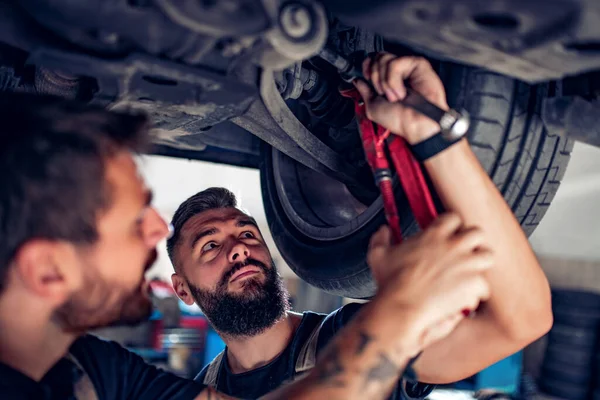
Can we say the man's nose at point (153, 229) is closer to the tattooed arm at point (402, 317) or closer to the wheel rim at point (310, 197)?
the tattooed arm at point (402, 317)

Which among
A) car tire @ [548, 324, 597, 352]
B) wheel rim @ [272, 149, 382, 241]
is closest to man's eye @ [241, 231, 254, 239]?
wheel rim @ [272, 149, 382, 241]

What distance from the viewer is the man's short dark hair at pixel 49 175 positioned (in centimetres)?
79

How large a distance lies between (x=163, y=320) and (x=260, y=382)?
269cm

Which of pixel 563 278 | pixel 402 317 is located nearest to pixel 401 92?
pixel 402 317

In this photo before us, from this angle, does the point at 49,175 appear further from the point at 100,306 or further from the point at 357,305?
the point at 357,305

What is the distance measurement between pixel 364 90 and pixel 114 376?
2.25 feet

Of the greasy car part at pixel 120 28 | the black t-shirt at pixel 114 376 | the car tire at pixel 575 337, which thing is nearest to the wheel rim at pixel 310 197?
the black t-shirt at pixel 114 376

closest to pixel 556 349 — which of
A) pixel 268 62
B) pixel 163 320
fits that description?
pixel 163 320

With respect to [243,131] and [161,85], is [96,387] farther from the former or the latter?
[243,131]

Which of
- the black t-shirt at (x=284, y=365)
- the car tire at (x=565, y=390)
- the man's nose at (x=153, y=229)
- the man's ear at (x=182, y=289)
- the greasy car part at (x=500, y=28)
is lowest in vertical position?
the car tire at (x=565, y=390)

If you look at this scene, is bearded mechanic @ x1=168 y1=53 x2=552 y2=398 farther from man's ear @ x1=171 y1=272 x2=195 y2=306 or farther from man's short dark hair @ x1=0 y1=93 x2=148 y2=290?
man's short dark hair @ x1=0 y1=93 x2=148 y2=290

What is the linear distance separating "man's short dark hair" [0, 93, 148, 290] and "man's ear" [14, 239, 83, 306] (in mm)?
12

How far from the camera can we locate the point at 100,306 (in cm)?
87

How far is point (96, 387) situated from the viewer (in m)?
1.01
